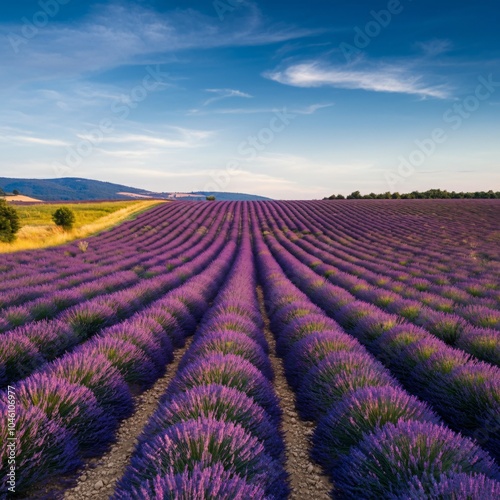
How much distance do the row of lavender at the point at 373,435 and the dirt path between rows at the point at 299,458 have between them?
0.32 ft

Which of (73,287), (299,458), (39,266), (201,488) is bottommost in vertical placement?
(39,266)

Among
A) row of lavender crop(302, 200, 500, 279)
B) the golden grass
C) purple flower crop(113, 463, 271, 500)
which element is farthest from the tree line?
purple flower crop(113, 463, 271, 500)

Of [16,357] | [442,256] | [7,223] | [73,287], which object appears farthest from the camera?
[7,223]

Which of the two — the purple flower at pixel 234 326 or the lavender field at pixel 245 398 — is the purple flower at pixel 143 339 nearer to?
the lavender field at pixel 245 398

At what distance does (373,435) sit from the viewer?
2119 mm

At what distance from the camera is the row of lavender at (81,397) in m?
2.23

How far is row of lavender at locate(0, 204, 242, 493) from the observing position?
2.23 meters

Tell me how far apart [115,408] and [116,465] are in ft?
2.10

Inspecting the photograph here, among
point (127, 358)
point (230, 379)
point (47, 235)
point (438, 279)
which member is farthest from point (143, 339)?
point (47, 235)

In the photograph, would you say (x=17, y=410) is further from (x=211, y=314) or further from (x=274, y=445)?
(x=211, y=314)

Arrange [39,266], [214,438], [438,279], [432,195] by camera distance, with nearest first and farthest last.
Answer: [214,438] < [438,279] < [39,266] < [432,195]

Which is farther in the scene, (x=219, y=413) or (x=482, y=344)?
(x=482, y=344)

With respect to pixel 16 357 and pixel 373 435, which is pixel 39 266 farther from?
pixel 373 435

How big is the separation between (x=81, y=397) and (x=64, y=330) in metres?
2.13
